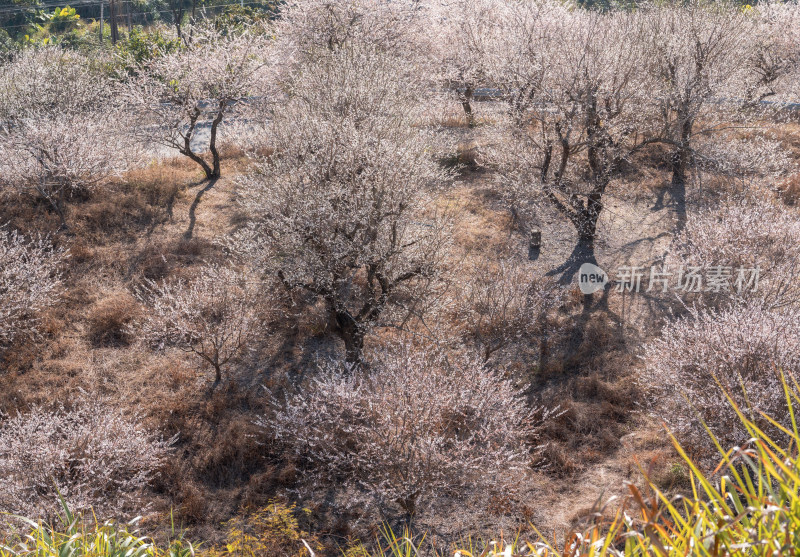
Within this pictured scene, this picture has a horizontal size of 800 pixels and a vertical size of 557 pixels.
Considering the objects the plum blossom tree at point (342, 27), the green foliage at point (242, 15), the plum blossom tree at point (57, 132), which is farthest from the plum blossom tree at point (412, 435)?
the green foliage at point (242, 15)

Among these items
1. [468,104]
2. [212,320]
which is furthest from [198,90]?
[468,104]

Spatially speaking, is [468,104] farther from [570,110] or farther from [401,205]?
[401,205]

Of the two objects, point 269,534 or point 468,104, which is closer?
point 269,534

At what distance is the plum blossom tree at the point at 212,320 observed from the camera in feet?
35.9

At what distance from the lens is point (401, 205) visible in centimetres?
1052

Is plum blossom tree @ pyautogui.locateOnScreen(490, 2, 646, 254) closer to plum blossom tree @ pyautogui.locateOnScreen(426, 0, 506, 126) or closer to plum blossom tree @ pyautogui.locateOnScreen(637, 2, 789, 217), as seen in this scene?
plum blossom tree @ pyautogui.locateOnScreen(637, 2, 789, 217)

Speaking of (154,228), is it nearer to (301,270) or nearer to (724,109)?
(301,270)

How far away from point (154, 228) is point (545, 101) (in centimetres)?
1027

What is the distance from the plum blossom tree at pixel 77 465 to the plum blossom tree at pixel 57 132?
8.34m

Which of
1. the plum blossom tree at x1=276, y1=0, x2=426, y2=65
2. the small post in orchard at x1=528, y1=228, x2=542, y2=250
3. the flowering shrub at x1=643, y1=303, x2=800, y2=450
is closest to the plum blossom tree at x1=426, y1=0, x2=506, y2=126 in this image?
the plum blossom tree at x1=276, y1=0, x2=426, y2=65

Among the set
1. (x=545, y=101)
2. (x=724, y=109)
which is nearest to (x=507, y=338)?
(x=545, y=101)

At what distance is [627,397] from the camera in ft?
36.1

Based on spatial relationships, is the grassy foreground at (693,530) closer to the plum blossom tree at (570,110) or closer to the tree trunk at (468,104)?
the plum blossom tree at (570,110)

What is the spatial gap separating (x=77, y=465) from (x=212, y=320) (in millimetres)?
3547
